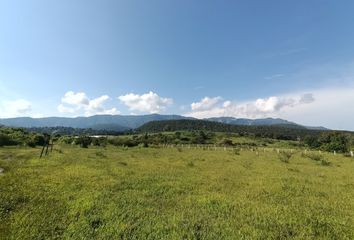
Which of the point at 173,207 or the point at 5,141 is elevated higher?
the point at 5,141

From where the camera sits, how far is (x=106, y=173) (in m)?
27.5

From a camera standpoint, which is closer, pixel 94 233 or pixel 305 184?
pixel 94 233

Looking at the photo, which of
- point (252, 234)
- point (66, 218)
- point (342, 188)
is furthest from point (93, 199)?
point (342, 188)

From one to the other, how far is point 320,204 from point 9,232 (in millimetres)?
17032

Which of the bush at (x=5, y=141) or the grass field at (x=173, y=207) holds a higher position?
the bush at (x=5, y=141)

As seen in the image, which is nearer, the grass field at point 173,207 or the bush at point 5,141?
the grass field at point 173,207

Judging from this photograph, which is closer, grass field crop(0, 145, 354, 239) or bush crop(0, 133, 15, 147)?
grass field crop(0, 145, 354, 239)

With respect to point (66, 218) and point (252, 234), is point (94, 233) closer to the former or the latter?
point (66, 218)

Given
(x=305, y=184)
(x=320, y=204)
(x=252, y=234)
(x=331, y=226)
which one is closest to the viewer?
(x=252, y=234)

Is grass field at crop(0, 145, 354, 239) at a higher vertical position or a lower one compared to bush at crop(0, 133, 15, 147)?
lower

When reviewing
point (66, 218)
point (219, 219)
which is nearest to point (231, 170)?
point (219, 219)

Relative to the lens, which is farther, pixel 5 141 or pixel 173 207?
pixel 5 141

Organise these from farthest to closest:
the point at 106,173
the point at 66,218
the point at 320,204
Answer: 1. the point at 106,173
2. the point at 320,204
3. the point at 66,218

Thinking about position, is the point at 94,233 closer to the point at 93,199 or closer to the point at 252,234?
the point at 93,199
